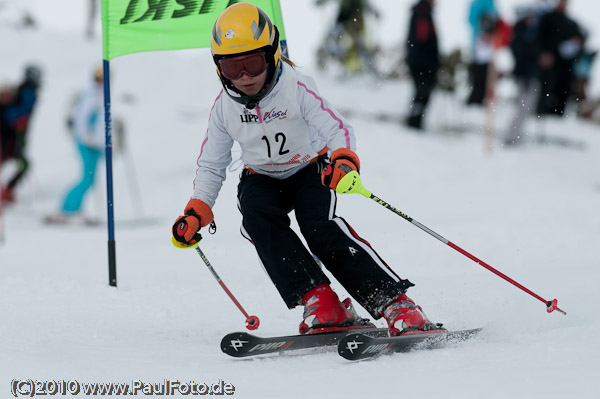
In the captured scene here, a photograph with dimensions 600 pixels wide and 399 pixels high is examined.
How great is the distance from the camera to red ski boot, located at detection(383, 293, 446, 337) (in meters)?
3.33

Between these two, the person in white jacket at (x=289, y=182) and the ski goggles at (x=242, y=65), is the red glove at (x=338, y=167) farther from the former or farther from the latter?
the ski goggles at (x=242, y=65)

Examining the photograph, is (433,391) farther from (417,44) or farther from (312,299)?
(417,44)

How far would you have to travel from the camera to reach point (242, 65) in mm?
3418

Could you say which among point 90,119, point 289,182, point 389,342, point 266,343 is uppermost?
point 289,182

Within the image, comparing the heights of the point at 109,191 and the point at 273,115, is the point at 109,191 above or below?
below

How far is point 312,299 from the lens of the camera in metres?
3.53

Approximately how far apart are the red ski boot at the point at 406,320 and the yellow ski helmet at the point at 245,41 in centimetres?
113

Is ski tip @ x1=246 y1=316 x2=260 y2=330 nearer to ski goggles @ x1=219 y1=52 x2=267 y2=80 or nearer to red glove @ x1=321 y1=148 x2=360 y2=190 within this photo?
red glove @ x1=321 y1=148 x2=360 y2=190

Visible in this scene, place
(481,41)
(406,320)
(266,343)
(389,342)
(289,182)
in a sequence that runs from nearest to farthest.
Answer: (389,342) < (266,343) < (406,320) < (289,182) < (481,41)

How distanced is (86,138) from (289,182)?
20.5ft

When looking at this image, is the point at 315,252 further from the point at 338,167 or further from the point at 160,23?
the point at 160,23

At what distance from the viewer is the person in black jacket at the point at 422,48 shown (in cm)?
1135

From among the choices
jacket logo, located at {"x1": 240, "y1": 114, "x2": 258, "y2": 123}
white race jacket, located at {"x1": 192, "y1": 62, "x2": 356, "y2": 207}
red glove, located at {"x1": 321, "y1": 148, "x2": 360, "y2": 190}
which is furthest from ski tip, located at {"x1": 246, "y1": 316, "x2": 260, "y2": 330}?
jacket logo, located at {"x1": 240, "y1": 114, "x2": 258, "y2": 123}

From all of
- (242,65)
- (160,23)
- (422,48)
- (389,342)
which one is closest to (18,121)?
(422,48)
